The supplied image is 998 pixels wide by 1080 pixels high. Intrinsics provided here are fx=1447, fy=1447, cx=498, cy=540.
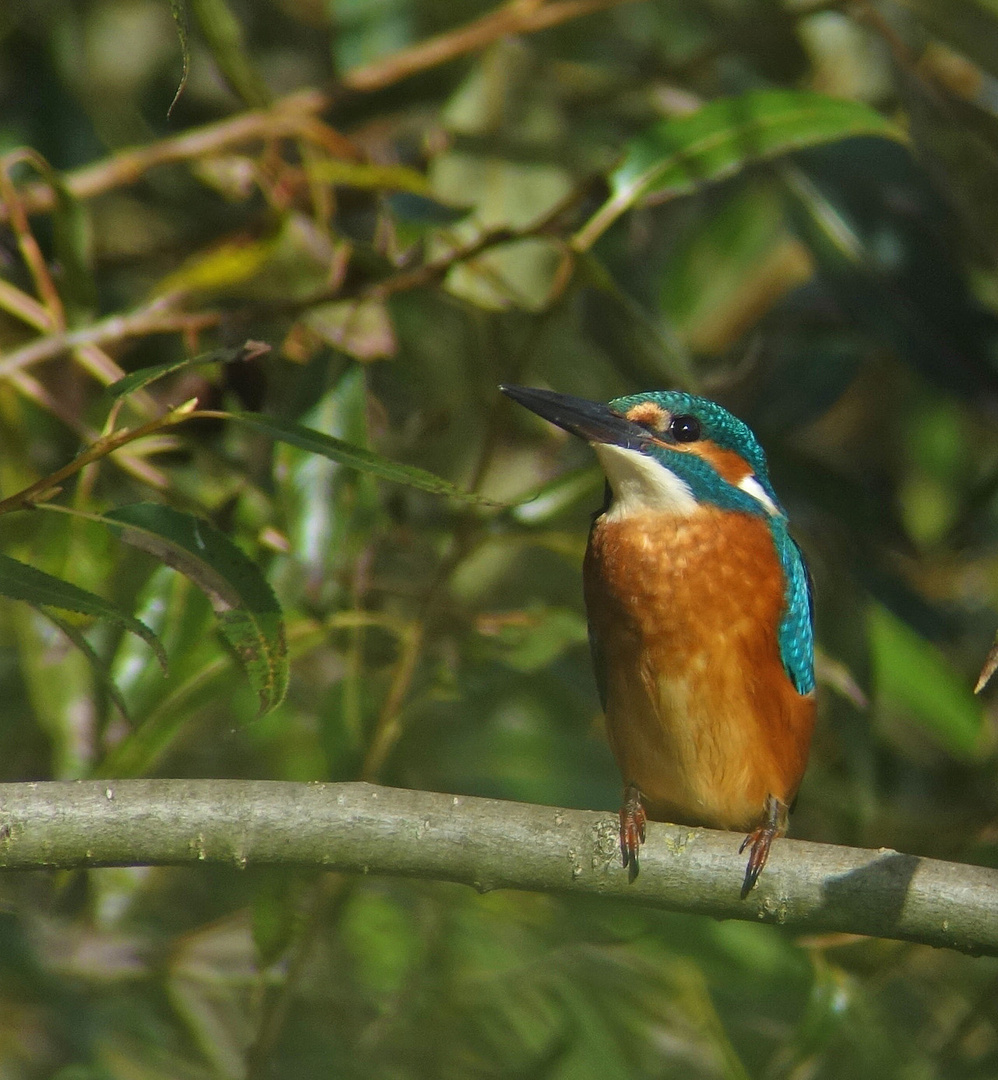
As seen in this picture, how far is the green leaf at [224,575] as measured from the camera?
70.1 inches

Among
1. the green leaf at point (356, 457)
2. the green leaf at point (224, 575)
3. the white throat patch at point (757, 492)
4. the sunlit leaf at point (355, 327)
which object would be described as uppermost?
the green leaf at point (356, 457)

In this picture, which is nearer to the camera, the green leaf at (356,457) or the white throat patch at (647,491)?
the green leaf at (356,457)

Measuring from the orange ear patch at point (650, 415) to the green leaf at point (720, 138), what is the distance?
34cm

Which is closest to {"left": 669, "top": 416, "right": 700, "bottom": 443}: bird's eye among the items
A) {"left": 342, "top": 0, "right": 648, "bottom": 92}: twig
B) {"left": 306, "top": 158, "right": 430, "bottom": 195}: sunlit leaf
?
{"left": 306, "top": 158, "right": 430, "bottom": 195}: sunlit leaf

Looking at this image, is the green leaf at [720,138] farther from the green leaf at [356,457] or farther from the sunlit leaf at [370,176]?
the green leaf at [356,457]

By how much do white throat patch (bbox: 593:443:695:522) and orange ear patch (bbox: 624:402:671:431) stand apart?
0.08 meters

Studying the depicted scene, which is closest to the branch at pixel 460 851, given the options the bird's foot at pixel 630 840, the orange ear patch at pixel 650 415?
the bird's foot at pixel 630 840

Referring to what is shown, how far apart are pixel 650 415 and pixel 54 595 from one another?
143 cm

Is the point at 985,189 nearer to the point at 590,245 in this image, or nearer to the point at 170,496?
the point at 590,245

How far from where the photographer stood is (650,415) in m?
2.80

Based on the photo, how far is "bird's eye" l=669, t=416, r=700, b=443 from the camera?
2822 mm

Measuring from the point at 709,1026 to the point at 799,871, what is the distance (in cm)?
106

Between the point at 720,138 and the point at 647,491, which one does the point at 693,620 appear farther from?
the point at 720,138

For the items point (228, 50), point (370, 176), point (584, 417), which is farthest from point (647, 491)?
point (228, 50)
